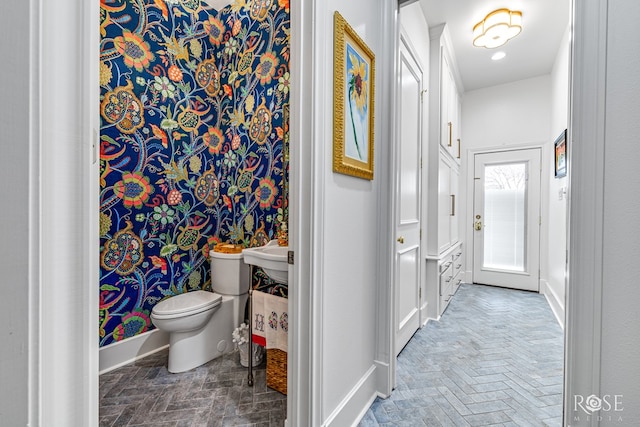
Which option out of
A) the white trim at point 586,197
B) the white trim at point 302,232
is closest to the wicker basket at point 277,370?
the white trim at point 302,232

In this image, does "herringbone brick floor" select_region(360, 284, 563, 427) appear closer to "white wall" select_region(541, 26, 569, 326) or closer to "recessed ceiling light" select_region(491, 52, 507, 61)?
"white wall" select_region(541, 26, 569, 326)

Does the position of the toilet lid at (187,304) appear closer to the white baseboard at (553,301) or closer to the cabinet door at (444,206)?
the cabinet door at (444,206)

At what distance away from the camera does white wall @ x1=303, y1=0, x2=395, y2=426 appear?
1138 millimetres

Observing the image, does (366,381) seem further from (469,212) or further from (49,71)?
(469,212)

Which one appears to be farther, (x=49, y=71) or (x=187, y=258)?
(x=187, y=258)

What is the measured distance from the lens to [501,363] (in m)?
2.06

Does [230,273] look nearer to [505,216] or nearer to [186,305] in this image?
[186,305]

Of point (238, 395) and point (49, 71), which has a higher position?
point (49, 71)

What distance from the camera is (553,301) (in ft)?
10.5

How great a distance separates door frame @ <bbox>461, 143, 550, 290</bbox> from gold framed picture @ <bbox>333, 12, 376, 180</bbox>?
3.46 m

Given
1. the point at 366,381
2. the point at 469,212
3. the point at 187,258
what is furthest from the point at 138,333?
the point at 469,212
